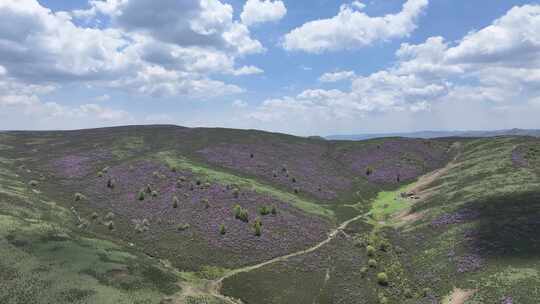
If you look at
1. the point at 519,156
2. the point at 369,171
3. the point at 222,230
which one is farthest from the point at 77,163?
the point at 519,156

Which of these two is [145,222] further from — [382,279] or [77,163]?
[77,163]

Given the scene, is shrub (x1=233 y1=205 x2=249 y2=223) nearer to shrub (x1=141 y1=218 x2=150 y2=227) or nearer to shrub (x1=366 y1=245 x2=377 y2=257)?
shrub (x1=141 y1=218 x2=150 y2=227)

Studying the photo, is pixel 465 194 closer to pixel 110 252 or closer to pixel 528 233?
pixel 528 233

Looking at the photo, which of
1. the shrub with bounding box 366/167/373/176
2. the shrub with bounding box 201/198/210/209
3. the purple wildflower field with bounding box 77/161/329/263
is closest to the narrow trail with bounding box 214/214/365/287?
the purple wildflower field with bounding box 77/161/329/263

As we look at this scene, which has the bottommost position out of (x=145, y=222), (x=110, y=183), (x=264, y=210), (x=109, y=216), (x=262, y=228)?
(x=262, y=228)

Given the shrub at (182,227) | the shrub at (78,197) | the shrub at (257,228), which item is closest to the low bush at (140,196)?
the shrub at (78,197)
